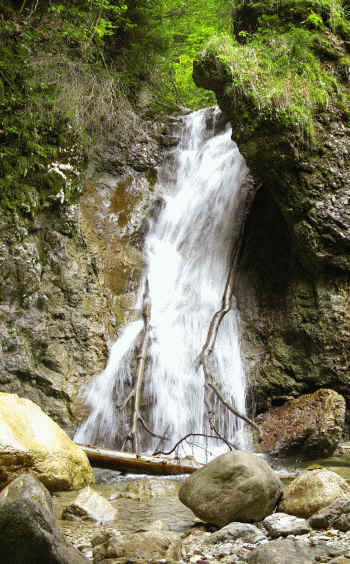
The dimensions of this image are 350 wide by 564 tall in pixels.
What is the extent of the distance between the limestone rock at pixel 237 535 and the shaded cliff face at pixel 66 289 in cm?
401

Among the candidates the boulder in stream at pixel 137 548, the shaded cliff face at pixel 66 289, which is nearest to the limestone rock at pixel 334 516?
the boulder in stream at pixel 137 548

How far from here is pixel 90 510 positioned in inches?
129

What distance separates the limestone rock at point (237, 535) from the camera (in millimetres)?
2775

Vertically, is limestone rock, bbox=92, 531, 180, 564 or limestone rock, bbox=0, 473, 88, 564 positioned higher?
limestone rock, bbox=0, 473, 88, 564

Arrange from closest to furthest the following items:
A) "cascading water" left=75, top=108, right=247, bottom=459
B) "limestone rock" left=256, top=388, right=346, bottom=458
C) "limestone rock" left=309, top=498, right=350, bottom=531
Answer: "limestone rock" left=309, top=498, right=350, bottom=531, "limestone rock" left=256, top=388, right=346, bottom=458, "cascading water" left=75, top=108, right=247, bottom=459

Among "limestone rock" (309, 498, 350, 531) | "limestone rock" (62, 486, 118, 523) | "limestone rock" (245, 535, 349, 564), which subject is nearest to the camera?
"limestone rock" (245, 535, 349, 564)

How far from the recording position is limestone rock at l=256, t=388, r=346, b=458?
19.5 ft

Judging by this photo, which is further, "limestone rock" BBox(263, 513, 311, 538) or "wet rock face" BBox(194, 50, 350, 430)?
"wet rock face" BBox(194, 50, 350, 430)

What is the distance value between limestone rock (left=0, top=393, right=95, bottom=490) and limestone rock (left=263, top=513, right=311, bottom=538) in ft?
5.73

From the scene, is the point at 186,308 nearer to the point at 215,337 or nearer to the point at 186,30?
the point at 215,337

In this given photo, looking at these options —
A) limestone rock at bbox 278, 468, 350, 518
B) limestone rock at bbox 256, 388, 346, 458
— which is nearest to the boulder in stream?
limestone rock at bbox 278, 468, 350, 518

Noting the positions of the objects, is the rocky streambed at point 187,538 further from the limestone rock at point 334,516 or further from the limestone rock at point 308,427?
the limestone rock at point 308,427

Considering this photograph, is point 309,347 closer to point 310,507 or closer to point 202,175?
point 310,507

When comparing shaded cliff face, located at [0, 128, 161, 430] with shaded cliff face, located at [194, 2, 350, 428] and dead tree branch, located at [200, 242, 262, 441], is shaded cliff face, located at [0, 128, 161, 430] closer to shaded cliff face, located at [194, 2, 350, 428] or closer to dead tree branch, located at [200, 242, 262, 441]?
dead tree branch, located at [200, 242, 262, 441]
